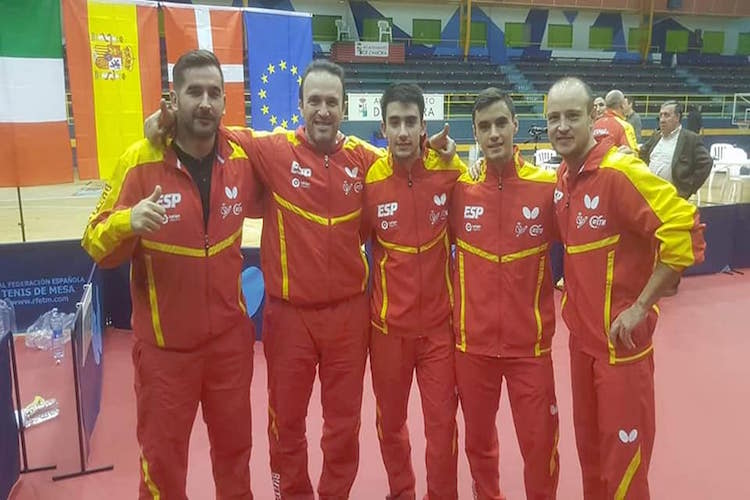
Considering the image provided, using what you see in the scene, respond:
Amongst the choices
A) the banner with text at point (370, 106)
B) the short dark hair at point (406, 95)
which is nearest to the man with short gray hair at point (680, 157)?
the short dark hair at point (406, 95)

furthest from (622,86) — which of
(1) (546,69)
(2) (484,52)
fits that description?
(2) (484,52)

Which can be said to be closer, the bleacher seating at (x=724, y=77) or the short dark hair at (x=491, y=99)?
the short dark hair at (x=491, y=99)

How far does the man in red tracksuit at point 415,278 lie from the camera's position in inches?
107

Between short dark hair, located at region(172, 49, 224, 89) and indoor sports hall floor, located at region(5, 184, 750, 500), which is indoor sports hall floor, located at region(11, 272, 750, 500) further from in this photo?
short dark hair, located at region(172, 49, 224, 89)

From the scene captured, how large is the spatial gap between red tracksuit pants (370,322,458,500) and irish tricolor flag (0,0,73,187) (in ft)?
12.9

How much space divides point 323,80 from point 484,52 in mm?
22562

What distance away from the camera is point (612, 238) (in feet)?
7.88

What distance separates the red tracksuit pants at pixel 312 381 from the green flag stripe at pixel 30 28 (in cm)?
370

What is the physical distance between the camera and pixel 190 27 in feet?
21.4

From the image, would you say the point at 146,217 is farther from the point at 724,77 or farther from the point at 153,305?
the point at 724,77

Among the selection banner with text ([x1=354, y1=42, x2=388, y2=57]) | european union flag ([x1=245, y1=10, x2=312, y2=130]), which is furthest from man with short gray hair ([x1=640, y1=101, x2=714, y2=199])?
banner with text ([x1=354, y1=42, x2=388, y2=57])

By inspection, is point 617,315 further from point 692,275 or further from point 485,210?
point 692,275

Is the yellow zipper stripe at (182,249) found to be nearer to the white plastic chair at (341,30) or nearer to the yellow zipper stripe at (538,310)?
the yellow zipper stripe at (538,310)

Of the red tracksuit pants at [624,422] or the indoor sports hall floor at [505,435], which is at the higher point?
the red tracksuit pants at [624,422]
